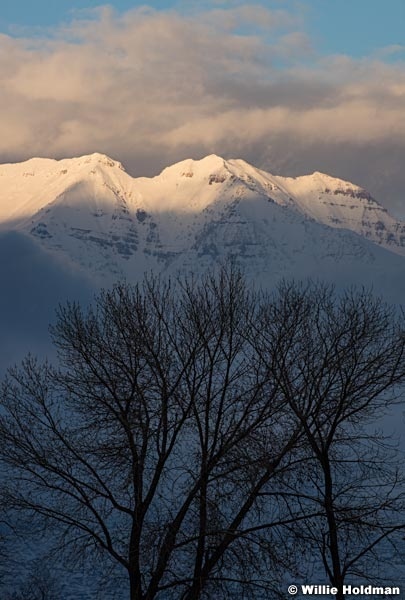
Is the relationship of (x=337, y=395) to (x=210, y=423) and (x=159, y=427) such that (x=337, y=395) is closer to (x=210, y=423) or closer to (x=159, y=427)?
(x=210, y=423)

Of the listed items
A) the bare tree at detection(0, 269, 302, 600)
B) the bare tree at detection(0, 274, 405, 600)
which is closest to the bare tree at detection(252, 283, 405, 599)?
the bare tree at detection(0, 274, 405, 600)

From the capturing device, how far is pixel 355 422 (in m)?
21.5

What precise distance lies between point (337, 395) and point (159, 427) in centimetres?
432

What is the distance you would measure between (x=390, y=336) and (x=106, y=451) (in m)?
7.49

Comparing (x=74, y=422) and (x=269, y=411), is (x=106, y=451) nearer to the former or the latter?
(x=74, y=422)

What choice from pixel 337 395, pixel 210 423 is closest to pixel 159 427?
pixel 210 423

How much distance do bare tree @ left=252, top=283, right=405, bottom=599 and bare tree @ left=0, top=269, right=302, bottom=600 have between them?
0.59 metres

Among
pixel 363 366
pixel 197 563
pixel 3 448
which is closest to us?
pixel 197 563

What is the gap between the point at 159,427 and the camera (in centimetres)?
2098

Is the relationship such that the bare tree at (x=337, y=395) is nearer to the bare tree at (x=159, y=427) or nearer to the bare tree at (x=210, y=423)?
the bare tree at (x=210, y=423)

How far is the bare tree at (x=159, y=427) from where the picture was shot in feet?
65.5

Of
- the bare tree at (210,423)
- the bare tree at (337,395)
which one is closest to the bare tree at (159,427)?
the bare tree at (210,423)

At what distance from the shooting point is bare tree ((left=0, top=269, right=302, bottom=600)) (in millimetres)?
19953

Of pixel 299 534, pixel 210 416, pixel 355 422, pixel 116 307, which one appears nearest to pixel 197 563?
pixel 299 534
